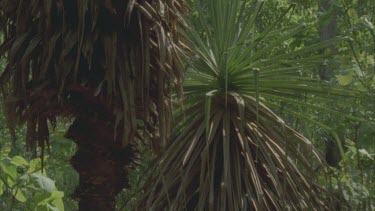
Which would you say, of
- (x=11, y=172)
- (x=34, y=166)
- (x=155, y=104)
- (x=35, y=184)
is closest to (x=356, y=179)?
(x=155, y=104)

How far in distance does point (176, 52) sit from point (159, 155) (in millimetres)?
864

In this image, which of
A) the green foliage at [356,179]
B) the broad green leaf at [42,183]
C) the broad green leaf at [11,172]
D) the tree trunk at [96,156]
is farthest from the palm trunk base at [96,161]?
the green foliage at [356,179]

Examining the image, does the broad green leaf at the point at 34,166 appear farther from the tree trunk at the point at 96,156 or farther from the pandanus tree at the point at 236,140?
the pandanus tree at the point at 236,140

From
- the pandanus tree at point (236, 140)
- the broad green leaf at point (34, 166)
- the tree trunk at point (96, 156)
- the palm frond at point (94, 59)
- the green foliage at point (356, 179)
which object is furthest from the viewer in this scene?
the green foliage at point (356, 179)

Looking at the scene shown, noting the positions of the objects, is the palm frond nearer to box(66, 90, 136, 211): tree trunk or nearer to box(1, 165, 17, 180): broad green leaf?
box(66, 90, 136, 211): tree trunk

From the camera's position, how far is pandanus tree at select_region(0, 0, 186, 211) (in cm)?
376

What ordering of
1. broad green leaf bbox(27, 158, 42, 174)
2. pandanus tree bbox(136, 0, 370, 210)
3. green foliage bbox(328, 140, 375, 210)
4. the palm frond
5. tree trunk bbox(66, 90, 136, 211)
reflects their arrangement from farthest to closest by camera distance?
1. green foliage bbox(328, 140, 375, 210)
2. broad green leaf bbox(27, 158, 42, 174)
3. pandanus tree bbox(136, 0, 370, 210)
4. tree trunk bbox(66, 90, 136, 211)
5. the palm frond

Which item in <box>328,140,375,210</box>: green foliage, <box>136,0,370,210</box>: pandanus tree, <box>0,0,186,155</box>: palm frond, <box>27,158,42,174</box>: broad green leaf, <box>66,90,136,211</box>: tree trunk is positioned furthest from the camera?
<box>328,140,375,210</box>: green foliage

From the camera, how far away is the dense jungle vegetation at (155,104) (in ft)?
12.5

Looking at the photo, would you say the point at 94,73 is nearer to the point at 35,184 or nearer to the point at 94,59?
the point at 94,59

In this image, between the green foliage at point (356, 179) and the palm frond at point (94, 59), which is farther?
the green foliage at point (356, 179)

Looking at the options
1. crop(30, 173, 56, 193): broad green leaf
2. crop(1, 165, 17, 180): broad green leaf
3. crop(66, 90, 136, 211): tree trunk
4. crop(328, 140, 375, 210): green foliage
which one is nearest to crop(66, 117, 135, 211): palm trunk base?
crop(66, 90, 136, 211): tree trunk

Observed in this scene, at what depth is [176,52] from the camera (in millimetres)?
3967

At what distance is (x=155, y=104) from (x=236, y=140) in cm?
81
